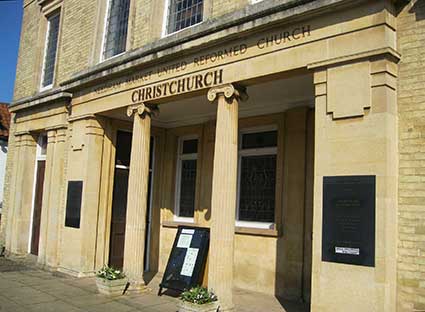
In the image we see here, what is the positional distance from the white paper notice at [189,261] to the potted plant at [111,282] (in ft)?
3.95

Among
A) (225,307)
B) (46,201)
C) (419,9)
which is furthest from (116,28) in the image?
(419,9)

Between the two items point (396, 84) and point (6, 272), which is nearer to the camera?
point (396, 84)

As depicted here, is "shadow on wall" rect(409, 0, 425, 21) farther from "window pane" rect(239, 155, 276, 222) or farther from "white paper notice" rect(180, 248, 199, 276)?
"white paper notice" rect(180, 248, 199, 276)

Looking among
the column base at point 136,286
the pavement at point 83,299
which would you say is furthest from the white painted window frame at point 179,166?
the column base at point 136,286

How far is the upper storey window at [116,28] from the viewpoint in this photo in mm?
11055

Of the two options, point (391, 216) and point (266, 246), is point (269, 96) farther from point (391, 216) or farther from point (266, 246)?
point (391, 216)

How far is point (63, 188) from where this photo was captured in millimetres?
11570

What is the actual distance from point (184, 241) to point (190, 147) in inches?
121

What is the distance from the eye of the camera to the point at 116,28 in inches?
444

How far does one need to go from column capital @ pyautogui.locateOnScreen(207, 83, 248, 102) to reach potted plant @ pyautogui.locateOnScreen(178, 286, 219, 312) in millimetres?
3219

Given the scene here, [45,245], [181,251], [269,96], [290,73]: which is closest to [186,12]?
[269,96]

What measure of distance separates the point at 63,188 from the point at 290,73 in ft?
24.1

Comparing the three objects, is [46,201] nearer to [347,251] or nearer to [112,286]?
[112,286]

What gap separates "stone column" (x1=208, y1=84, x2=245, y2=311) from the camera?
720cm
